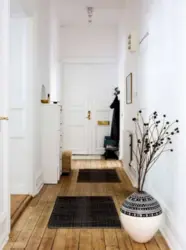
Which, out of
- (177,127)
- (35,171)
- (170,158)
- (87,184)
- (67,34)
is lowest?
(87,184)

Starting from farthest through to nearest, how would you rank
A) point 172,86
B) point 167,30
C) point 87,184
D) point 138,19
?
point 87,184 → point 138,19 → point 167,30 → point 172,86

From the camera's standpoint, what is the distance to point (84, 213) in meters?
3.34

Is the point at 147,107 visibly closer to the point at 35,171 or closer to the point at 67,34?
the point at 35,171

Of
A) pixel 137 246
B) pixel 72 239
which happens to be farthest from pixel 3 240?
pixel 137 246

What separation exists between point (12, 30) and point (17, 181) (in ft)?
5.89

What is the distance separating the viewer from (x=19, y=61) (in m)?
3.91

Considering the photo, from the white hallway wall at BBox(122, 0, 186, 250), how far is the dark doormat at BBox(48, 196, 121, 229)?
0.48 m

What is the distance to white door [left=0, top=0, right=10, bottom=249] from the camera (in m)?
2.48

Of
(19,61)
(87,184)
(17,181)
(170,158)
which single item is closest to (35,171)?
(17,181)

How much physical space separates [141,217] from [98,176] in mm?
2960

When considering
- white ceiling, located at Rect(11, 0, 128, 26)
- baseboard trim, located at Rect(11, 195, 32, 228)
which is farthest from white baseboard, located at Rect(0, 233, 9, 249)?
white ceiling, located at Rect(11, 0, 128, 26)

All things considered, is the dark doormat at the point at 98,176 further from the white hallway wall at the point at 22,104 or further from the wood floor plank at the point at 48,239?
the wood floor plank at the point at 48,239

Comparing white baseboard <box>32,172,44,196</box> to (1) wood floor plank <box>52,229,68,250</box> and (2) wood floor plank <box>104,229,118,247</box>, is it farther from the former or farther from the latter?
(2) wood floor plank <box>104,229,118,247</box>

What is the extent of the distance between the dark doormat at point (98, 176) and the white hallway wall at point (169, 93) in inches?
60.3
